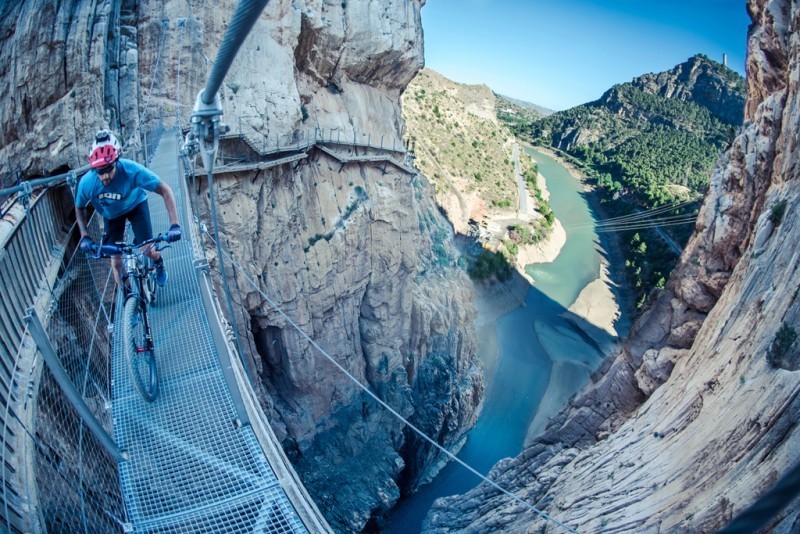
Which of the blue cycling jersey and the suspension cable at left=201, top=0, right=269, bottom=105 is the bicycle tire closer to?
the blue cycling jersey

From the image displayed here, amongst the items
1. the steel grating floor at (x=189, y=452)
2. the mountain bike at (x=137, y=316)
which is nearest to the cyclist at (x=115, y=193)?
the mountain bike at (x=137, y=316)

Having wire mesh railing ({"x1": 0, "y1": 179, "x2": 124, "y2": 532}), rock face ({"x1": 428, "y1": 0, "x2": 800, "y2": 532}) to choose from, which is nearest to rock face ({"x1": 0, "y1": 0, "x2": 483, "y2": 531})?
rock face ({"x1": 428, "y1": 0, "x2": 800, "y2": 532})

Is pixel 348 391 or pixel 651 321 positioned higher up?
pixel 651 321

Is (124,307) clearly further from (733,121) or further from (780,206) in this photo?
(733,121)

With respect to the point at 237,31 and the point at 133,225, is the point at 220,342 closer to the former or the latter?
the point at 133,225

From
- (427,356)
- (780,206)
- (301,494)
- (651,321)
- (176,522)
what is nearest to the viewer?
(176,522)

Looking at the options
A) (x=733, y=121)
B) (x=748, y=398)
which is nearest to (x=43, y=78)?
(x=748, y=398)

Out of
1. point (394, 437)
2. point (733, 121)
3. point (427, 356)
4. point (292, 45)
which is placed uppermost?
point (733, 121)
